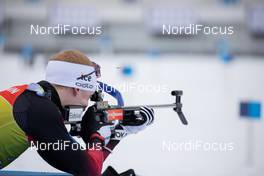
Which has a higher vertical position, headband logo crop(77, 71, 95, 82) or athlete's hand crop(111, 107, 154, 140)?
headband logo crop(77, 71, 95, 82)

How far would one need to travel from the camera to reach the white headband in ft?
3.52

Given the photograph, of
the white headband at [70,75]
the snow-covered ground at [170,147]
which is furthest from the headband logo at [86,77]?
the snow-covered ground at [170,147]

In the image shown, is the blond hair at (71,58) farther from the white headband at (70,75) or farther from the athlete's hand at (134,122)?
the athlete's hand at (134,122)

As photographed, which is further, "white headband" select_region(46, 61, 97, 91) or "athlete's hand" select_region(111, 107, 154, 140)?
"athlete's hand" select_region(111, 107, 154, 140)

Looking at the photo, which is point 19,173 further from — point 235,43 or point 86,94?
Answer: point 235,43

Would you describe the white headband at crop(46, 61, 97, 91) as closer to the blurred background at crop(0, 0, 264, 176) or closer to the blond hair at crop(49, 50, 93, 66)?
the blond hair at crop(49, 50, 93, 66)

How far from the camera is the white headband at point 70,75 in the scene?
107 centimetres

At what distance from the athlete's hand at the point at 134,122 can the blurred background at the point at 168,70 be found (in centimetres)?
6

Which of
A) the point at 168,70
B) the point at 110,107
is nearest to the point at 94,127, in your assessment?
the point at 110,107

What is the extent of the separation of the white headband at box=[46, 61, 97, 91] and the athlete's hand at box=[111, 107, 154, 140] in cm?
13

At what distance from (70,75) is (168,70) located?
6.96 ft

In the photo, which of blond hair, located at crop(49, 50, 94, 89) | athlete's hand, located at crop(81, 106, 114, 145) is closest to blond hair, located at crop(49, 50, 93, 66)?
blond hair, located at crop(49, 50, 94, 89)

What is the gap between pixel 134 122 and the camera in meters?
1.19

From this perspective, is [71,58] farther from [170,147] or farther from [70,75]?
[170,147]
